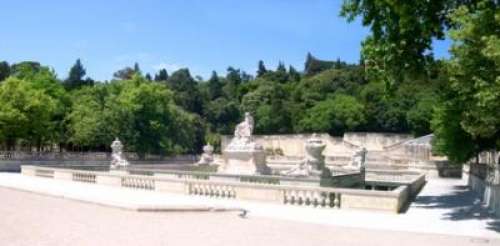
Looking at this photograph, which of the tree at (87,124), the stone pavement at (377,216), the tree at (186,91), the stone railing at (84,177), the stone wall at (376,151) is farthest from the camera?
the tree at (186,91)

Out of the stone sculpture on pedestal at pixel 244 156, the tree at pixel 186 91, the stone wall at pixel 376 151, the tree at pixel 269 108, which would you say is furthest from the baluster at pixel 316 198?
the tree at pixel 186 91

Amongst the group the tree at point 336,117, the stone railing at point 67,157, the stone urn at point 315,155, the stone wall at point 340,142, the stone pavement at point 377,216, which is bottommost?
the stone pavement at point 377,216

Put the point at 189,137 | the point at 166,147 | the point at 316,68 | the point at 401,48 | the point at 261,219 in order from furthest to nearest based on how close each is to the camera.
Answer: the point at 316,68, the point at 189,137, the point at 166,147, the point at 401,48, the point at 261,219

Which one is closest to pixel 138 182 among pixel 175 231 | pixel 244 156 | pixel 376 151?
pixel 244 156

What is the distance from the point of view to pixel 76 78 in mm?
91875

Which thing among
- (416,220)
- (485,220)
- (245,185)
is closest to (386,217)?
(416,220)

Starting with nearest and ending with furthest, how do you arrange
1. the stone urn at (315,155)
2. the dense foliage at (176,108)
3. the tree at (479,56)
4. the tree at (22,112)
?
the tree at (479,56) < the stone urn at (315,155) < the tree at (22,112) < the dense foliage at (176,108)

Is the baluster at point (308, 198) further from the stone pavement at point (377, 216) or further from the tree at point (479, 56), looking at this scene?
the tree at point (479, 56)

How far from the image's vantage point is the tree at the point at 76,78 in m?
87.6

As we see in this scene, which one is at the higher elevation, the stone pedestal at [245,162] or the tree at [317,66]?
the tree at [317,66]

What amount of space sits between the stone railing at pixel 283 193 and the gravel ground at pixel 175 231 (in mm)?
3479

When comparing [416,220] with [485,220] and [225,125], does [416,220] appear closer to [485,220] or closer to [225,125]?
[485,220]

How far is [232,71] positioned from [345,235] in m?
120

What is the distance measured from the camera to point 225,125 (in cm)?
9862
